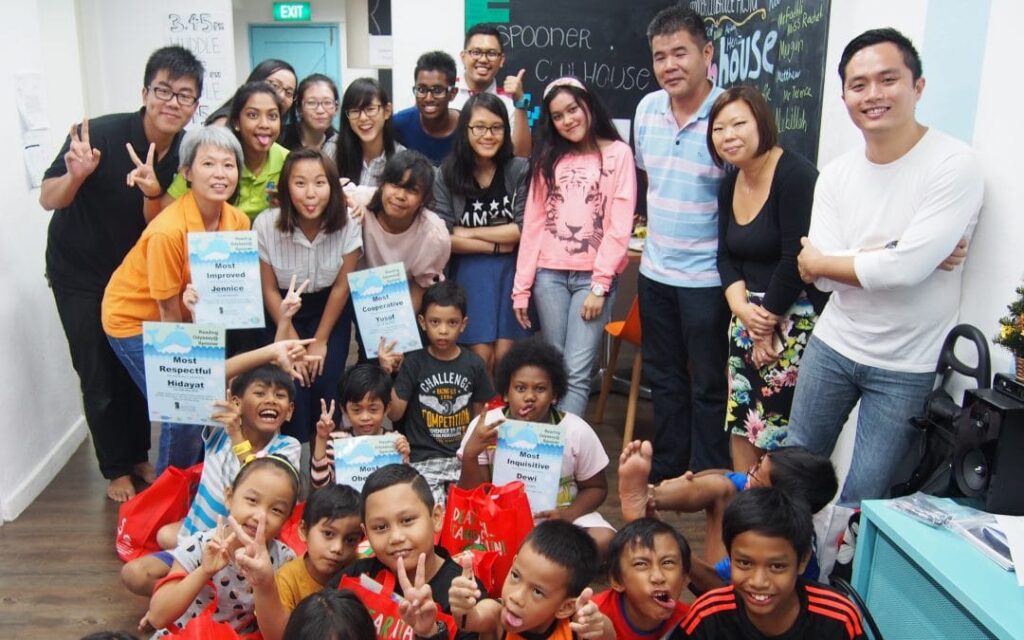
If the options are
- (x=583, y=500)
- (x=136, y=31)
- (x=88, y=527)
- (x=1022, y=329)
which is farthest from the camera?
(x=136, y=31)

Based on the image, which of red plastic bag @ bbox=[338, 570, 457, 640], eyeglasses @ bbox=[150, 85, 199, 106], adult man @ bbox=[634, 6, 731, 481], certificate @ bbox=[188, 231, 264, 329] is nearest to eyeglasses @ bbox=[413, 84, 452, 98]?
adult man @ bbox=[634, 6, 731, 481]

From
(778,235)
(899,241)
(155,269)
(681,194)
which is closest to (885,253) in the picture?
(899,241)

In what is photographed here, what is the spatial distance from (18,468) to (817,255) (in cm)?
323

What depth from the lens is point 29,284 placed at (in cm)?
381

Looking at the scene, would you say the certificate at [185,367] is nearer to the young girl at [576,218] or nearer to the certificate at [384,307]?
the certificate at [384,307]

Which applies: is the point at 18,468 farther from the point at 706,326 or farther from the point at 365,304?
the point at 706,326

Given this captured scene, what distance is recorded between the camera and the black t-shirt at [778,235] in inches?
108

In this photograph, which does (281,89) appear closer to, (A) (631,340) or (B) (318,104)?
(B) (318,104)

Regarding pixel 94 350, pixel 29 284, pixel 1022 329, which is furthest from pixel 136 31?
pixel 1022 329

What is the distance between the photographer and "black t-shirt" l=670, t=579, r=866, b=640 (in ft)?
6.27

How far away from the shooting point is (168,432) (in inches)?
125

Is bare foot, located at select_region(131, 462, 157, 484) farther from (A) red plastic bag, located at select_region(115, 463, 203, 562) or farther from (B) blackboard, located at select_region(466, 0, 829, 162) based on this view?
(B) blackboard, located at select_region(466, 0, 829, 162)

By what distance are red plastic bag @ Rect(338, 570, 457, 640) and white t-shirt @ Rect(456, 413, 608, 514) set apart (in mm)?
889

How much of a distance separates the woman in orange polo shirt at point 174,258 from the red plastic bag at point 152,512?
1.36 feet
